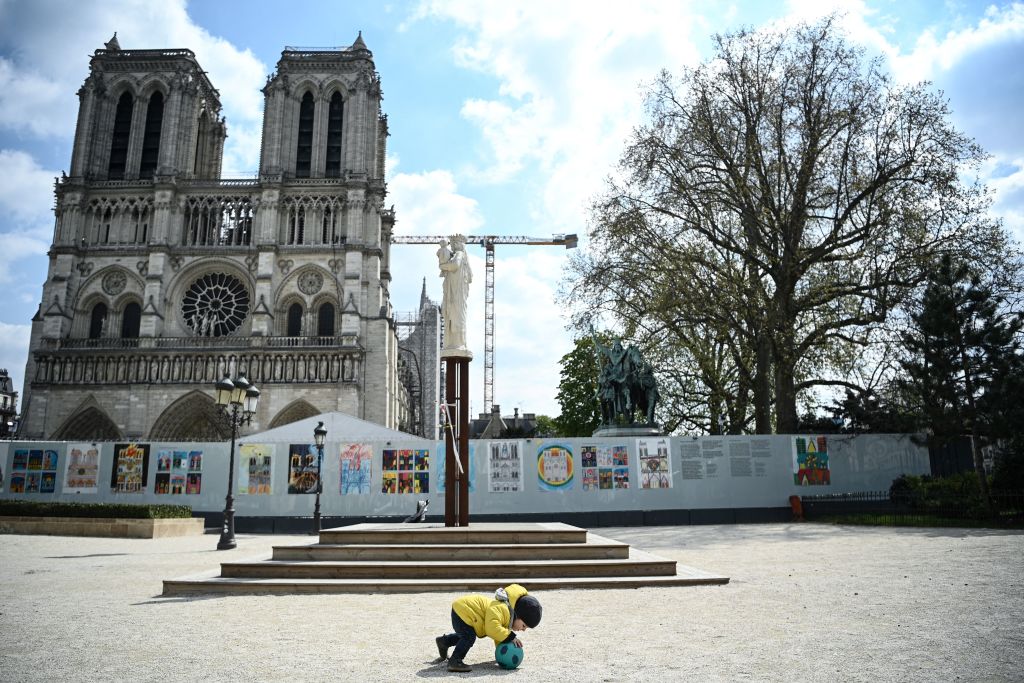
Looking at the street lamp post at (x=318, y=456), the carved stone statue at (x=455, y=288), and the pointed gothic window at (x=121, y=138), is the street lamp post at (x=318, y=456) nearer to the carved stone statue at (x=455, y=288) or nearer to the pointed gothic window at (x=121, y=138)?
the carved stone statue at (x=455, y=288)

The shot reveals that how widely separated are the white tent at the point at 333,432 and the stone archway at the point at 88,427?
24018mm

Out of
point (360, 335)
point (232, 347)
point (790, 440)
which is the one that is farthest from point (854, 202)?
point (232, 347)

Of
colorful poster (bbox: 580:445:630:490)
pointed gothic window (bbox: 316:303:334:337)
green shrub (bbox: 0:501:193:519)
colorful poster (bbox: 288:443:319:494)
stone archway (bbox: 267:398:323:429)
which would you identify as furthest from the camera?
pointed gothic window (bbox: 316:303:334:337)

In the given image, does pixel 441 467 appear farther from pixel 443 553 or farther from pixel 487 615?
pixel 487 615

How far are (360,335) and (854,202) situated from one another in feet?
90.8

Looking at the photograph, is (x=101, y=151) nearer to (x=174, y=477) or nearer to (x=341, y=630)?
(x=174, y=477)

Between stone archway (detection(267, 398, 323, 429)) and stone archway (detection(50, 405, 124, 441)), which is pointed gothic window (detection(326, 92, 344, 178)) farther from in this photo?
stone archway (detection(50, 405, 124, 441))

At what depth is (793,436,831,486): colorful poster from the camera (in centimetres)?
1844

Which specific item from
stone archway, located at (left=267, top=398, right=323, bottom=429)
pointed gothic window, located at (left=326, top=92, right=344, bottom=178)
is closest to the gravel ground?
stone archway, located at (left=267, top=398, right=323, bottom=429)

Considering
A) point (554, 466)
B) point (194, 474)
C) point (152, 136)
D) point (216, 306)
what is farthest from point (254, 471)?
point (152, 136)

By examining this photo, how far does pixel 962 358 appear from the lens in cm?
1603

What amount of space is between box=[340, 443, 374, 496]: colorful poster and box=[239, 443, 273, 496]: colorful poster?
6.36 ft

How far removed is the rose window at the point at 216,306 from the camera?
42.4m

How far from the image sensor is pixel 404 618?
6.41 metres
